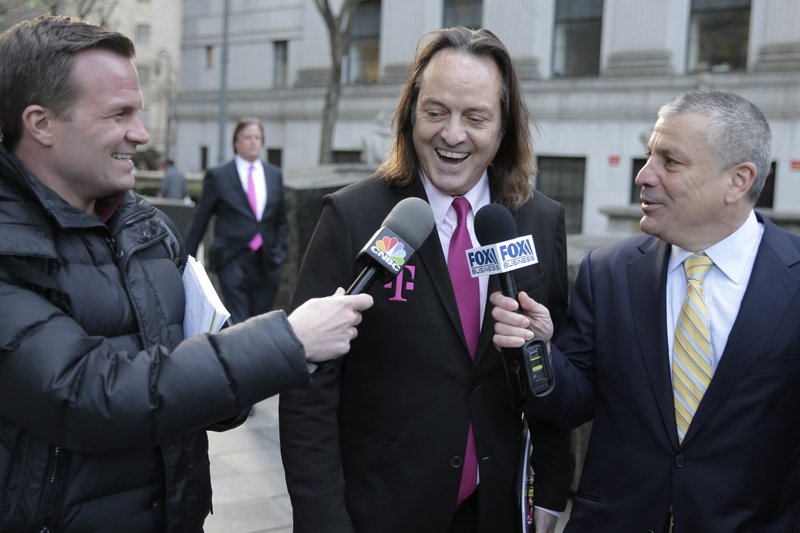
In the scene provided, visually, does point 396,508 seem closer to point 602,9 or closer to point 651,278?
point 651,278

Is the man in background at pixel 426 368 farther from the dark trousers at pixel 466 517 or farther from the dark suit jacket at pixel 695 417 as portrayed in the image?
the dark suit jacket at pixel 695 417

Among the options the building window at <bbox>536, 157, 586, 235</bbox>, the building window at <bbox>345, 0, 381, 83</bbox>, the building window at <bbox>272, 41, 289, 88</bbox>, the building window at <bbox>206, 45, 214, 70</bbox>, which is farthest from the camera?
the building window at <bbox>206, 45, 214, 70</bbox>

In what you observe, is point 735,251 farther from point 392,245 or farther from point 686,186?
point 392,245

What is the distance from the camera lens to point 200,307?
2154 mm

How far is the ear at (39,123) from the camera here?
1.91 metres

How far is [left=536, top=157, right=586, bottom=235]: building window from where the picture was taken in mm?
20609

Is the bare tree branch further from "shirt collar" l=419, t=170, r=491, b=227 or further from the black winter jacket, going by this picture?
the black winter jacket

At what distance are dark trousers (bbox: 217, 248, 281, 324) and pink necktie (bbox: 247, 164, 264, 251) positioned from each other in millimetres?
63

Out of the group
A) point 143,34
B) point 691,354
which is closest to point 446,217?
point 691,354

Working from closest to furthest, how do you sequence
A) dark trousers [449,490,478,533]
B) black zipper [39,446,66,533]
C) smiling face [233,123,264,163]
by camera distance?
black zipper [39,446,66,533] < dark trousers [449,490,478,533] < smiling face [233,123,264,163]

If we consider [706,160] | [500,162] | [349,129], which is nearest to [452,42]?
[500,162]

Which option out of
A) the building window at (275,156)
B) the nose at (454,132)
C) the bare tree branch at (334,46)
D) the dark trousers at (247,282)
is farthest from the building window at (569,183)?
the nose at (454,132)

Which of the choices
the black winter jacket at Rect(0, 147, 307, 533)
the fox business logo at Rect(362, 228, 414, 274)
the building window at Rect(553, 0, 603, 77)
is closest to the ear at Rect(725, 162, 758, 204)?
the fox business logo at Rect(362, 228, 414, 274)

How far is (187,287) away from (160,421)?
0.52m
